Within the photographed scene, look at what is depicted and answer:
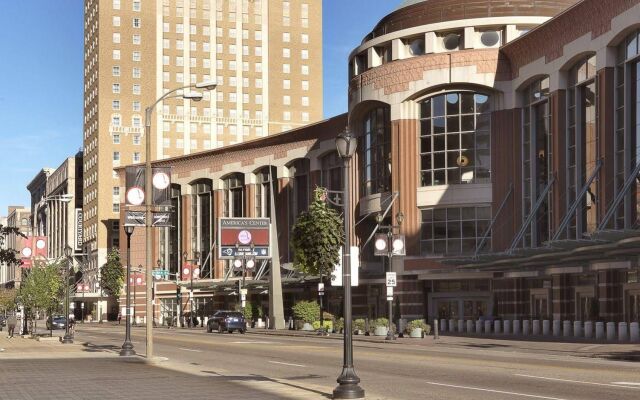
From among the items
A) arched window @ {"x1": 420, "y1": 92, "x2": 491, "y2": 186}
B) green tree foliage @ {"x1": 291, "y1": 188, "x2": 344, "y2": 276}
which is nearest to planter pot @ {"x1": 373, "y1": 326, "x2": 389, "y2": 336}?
green tree foliage @ {"x1": 291, "y1": 188, "x2": 344, "y2": 276}

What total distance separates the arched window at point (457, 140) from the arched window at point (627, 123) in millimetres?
17999

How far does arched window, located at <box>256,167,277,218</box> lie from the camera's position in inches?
4535

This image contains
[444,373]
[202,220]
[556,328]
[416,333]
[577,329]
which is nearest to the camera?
[444,373]

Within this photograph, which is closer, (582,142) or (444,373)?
(444,373)

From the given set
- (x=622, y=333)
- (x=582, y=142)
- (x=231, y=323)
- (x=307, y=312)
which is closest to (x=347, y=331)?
(x=622, y=333)

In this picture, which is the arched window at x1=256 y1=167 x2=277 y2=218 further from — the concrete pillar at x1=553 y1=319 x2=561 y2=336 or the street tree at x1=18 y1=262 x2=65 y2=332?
the concrete pillar at x1=553 y1=319 x2=561 y2=336

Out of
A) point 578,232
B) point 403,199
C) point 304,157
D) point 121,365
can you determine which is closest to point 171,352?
point 121,365

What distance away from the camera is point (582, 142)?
64.7 m

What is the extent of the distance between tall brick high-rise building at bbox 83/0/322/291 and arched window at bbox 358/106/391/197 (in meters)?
80.6

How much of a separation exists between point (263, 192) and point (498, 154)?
145ft

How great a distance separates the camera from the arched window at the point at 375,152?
82875mm

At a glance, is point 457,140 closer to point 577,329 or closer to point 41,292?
point 577,329

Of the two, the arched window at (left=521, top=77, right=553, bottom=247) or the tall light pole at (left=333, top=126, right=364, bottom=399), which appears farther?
the arched window at (left=521, top=77, right=553, bottom=247)

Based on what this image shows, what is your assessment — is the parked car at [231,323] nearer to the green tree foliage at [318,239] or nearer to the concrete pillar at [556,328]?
the green tree foliage at [318,239]
